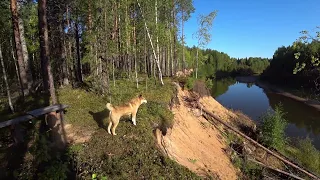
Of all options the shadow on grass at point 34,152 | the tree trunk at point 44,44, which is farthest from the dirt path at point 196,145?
the tree trunk at point 44,44

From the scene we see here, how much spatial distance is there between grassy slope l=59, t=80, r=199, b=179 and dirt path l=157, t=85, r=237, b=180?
1.10 m

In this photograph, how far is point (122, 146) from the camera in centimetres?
862

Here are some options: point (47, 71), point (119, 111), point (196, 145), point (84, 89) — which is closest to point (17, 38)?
point (84, 89)

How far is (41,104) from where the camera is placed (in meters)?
12.2

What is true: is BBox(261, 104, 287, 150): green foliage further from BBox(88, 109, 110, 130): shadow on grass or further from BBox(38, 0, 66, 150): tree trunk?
BBox(38, 0, 66, 150): tree trunk

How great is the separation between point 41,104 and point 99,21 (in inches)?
236

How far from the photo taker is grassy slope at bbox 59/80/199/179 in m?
7.44

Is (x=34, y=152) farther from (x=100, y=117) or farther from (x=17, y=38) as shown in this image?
(x=17, y=38)

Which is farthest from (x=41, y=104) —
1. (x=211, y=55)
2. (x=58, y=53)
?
(x=211, y=55)

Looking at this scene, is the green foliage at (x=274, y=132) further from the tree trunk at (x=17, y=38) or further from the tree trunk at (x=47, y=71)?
the tree trunk at (x=17, y=38)

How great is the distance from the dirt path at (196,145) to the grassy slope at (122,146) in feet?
3.61

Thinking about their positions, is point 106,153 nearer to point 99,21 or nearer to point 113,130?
point 113,130

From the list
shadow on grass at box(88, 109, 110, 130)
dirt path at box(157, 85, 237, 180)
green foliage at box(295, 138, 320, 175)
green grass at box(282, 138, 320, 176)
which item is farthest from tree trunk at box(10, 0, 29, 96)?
green foliage at box(295, 138, 320, 175)

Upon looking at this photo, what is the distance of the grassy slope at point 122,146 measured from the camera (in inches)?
293
